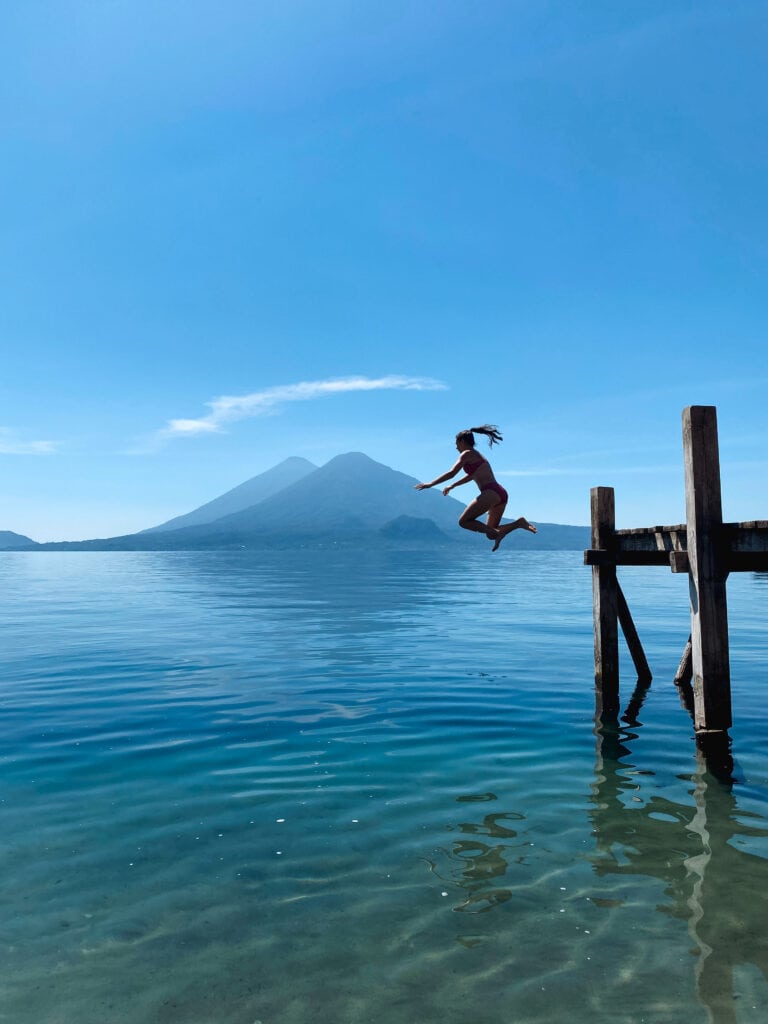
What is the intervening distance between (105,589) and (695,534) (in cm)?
4984

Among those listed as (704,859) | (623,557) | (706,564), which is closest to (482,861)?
(704,859)

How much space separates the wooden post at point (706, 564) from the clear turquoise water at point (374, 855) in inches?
39.1

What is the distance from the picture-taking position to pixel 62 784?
9.70 metres

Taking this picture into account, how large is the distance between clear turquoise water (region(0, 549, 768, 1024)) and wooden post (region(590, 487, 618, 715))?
600 mm

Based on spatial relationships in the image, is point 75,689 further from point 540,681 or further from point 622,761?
point 622,761

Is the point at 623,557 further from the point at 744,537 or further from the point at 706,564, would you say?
the point at 744,537

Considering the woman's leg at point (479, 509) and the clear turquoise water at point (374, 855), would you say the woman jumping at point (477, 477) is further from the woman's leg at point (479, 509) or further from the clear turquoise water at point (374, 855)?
the clear turquoise water at point (374, 855)

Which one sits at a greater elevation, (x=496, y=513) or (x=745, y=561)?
(x=496, y=513)

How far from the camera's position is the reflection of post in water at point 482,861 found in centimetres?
644

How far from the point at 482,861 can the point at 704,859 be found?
2.22 m

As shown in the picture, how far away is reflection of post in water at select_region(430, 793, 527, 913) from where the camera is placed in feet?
21.1

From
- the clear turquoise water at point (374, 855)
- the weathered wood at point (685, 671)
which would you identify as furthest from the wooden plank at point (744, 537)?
the weathered wood at point (685, 671)

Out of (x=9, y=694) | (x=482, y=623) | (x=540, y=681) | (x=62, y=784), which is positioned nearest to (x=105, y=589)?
(x=482, y=623)

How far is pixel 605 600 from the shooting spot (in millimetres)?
14406
